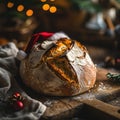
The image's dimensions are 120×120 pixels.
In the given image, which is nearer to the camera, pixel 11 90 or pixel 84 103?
pixel 84 103

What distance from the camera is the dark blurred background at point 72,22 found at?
3.78m

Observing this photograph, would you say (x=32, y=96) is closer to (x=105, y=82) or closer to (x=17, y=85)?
(x=17, y=85)

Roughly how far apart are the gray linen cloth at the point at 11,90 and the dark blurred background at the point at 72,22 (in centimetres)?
99

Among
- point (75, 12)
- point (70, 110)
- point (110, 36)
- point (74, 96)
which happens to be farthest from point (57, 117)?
point (75, 12)

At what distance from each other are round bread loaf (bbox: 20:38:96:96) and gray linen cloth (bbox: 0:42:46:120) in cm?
10

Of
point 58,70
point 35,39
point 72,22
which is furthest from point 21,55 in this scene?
point 72,22

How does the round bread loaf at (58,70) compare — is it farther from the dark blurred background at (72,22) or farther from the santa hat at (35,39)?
the dark blurred background at (72,22)

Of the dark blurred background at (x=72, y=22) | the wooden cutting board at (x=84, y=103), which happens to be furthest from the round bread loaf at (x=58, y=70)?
the dark blurred background at (x=72, y=22)

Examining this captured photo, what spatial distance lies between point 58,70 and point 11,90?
30 cm

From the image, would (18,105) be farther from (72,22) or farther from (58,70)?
(72,22)

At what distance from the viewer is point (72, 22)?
170 inches

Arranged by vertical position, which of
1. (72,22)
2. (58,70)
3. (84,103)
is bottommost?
(72,22)

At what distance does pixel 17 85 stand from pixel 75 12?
2.15m

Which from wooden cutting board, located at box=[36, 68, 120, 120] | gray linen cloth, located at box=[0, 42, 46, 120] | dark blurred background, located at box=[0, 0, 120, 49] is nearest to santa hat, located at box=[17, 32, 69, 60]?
gray linen cloth, located at box=[0, 42, 46, 120]
